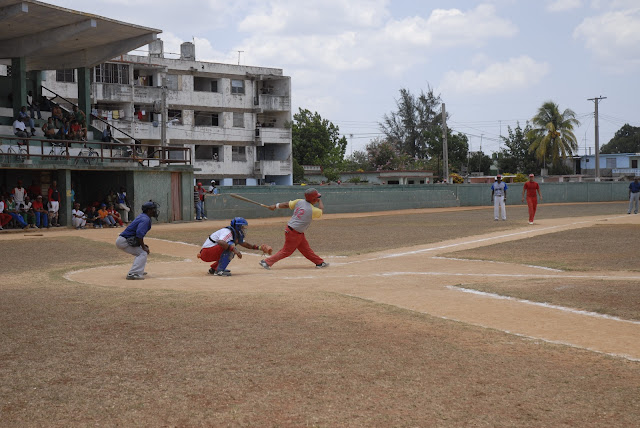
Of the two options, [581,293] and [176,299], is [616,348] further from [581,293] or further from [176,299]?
[176,299]

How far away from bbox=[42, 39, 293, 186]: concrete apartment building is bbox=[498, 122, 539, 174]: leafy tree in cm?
3294

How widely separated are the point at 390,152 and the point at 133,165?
5821 centimetres

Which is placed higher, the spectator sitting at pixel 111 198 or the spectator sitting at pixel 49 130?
the spectator sitting at pixel 49 130

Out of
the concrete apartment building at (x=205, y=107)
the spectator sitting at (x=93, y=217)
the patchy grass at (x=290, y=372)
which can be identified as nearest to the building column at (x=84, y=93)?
the spectator sitting at (x=93, y=217)

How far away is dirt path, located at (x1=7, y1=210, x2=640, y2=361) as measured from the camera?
8.62m

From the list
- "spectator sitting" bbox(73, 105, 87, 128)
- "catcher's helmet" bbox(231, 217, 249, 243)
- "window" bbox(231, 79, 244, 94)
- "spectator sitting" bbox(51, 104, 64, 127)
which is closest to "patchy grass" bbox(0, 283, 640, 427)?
"catcher's helmet" bbox(231, 217, 249, 243)

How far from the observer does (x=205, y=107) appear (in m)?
61.9

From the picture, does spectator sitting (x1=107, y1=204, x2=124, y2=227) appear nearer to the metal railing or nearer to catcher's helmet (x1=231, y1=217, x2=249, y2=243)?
the metal railing

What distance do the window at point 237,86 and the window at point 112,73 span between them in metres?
10.6

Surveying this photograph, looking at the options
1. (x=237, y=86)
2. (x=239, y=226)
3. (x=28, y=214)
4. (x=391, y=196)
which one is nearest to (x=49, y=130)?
(x=28, y=214)

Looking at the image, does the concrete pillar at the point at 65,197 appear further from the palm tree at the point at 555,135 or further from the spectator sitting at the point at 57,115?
the palm tree at the point at 555,135

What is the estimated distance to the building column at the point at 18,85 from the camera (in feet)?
110

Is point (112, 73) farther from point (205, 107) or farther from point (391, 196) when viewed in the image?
point (391, 196)

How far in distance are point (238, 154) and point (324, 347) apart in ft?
→ 190
